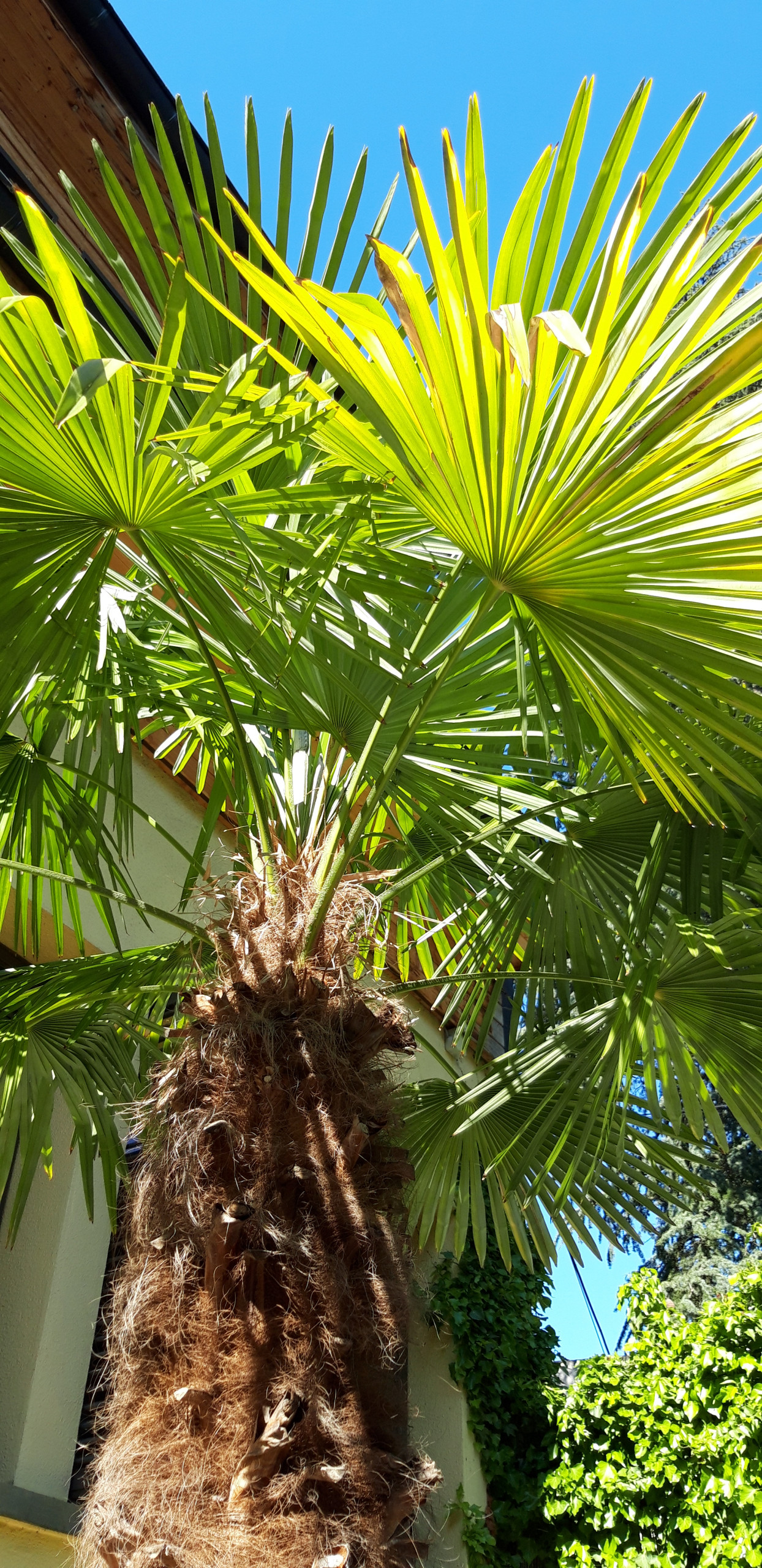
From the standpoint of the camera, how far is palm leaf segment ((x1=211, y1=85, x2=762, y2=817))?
1.53 metres

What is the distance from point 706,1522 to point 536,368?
4.85 m

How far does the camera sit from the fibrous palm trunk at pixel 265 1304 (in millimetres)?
1660

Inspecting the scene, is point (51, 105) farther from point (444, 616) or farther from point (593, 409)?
point (593, 409)

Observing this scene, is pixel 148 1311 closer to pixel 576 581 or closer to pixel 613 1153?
pixel 576 581

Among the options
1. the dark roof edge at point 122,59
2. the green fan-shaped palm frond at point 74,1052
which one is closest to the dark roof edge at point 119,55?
the dark roof edge at point 122,59

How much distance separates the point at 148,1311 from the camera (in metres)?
1.85

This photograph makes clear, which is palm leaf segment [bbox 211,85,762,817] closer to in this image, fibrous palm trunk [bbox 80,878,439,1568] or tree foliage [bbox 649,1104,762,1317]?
fibrous palm trunk [bbox 80,878,439,1568]

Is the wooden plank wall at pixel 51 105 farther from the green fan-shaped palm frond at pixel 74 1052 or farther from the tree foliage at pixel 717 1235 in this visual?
the tree foliage at pixel 717 1235

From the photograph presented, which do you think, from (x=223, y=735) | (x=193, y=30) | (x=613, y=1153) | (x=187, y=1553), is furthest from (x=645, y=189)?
(x=193, y=30)

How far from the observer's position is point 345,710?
2.70 meters

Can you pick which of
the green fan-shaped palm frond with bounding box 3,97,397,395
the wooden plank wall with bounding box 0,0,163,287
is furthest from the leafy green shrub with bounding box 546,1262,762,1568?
the wooden plank wall with bounding box 0,0,163,287

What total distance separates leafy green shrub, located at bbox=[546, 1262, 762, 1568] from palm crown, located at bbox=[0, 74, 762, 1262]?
6.33ft

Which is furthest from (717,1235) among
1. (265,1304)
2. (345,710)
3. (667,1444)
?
(265,1304)

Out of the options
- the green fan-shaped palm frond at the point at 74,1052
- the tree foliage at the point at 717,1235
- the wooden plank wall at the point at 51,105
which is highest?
the wooden plank wall at the point at 51,105
